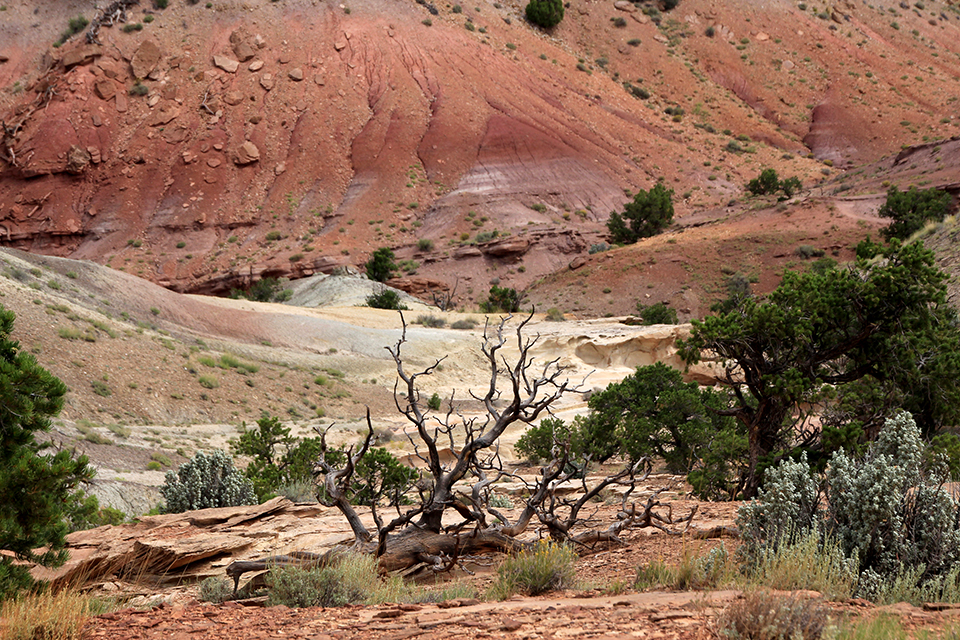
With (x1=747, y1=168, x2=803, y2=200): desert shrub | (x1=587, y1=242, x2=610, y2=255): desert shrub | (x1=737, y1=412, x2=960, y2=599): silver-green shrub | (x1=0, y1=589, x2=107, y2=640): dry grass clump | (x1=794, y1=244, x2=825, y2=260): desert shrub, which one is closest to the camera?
(x1=0, y1=589, x2=107, y2=640): dry grass clump

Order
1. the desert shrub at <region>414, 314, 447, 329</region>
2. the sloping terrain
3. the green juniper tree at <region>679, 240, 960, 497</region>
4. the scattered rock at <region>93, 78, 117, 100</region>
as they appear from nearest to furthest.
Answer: the green juniper tree at <region>679, 240, 960, 497</region>
the desert shrub at <region>414, 314, 447, 329</region>
the sloping terrain
the scattered rock at <region>93, 78, 117, 100</region>

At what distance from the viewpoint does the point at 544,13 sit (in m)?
66.6

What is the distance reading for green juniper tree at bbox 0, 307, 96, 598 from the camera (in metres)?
5.68

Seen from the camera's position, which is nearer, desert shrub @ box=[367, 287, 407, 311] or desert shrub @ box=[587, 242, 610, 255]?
desert shrub @ box=[367, 287, 407, 311]

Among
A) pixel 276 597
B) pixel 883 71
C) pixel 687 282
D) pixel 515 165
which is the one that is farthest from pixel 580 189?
pixel 276 597

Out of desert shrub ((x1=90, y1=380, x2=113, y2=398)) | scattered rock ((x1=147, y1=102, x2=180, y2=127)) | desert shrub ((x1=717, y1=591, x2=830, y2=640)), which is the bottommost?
desert shrub ((x1=717, y1=591, x2=830, y2=640))

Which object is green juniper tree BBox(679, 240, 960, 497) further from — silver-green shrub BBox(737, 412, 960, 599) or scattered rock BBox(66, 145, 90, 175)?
scattered rock BBox(66, 145, 90, 175)

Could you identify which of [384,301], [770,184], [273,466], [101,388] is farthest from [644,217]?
[273,466]

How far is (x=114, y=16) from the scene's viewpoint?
188 ft

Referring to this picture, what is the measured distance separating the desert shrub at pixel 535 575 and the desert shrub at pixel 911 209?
35241mm

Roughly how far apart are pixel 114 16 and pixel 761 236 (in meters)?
48.1

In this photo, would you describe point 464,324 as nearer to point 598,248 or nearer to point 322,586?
point 598,248

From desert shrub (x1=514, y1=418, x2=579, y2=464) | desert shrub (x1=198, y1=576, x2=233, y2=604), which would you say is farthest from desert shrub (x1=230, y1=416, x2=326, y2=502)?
desert shrub (x1=198, y1=576, x2=233, y2=604)

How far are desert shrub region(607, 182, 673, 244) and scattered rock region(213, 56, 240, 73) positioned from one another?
29.2 m
